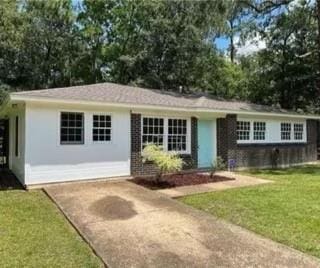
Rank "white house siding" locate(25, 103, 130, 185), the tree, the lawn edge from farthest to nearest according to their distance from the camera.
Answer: the tree
"white house siding" locate(25, 103, 130, 185)
the lawn edge

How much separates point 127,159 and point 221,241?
7306 millimetres

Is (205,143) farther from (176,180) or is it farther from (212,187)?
(212,187)

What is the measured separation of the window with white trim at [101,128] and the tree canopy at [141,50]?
14076 millimetres

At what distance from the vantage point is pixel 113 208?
8344 millimetres

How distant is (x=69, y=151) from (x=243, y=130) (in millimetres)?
8439

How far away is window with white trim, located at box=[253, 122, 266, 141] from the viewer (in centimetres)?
1737

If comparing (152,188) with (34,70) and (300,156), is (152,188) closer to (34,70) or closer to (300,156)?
(300,156)

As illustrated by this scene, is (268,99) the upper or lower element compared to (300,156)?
upper

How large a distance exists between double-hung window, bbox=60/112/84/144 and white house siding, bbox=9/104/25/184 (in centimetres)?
120

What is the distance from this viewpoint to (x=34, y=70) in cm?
2706

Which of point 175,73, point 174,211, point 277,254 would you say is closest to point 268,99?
point 175,73

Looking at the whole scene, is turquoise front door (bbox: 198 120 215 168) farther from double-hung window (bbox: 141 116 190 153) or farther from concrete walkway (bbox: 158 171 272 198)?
concrete walkway (bbox: 158 171 272 198)

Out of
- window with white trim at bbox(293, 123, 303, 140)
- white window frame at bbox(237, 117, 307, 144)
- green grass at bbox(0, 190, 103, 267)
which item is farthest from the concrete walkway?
window with white trim at bbox(293, 123, 303, 140)

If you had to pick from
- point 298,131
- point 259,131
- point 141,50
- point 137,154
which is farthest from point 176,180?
point 141,50
